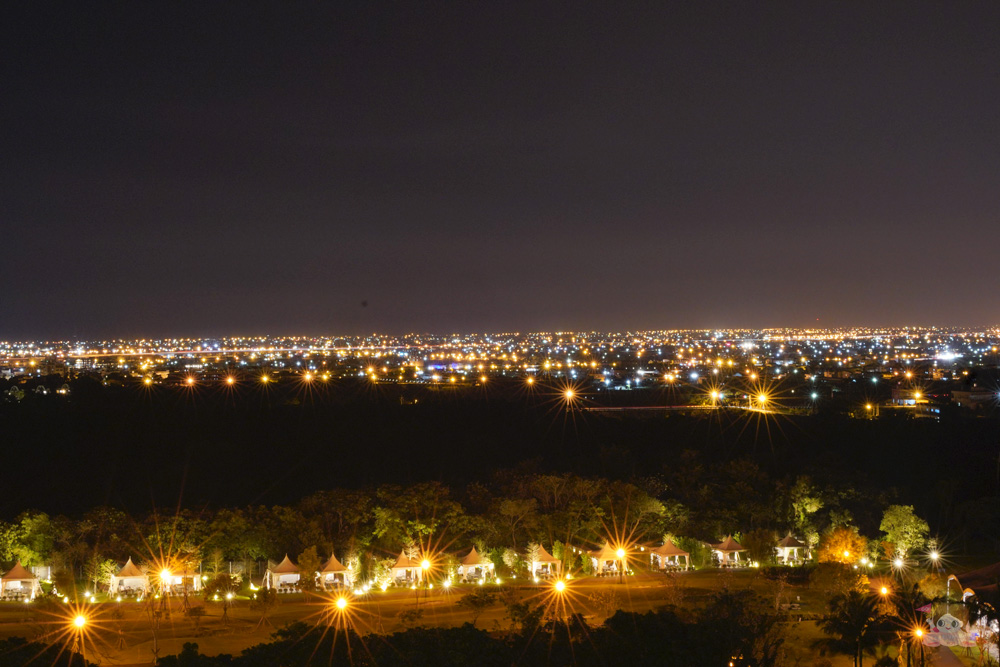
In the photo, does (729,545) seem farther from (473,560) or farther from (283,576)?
(283,576)

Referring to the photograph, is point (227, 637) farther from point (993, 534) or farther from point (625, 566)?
point (993, 534)

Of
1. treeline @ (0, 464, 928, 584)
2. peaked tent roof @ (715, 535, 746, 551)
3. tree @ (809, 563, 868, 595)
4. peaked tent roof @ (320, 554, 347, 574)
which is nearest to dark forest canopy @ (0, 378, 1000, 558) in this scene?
treeline @ (0, 464, 928, 584)

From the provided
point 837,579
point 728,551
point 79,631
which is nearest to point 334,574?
point 79,631

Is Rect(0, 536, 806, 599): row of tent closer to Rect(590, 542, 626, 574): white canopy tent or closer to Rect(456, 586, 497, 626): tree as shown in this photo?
Rect(590, 542, 626, 574): white canopy tent

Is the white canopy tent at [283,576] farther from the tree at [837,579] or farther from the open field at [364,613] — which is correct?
the tree at [837,579]

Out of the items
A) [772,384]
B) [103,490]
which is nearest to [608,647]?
[103,490]
